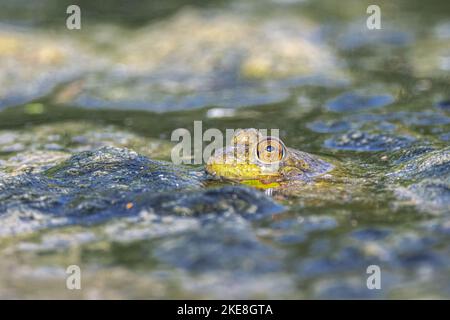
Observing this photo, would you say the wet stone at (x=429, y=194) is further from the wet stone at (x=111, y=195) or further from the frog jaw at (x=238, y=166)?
the frog jaw at (x=238, y=166)

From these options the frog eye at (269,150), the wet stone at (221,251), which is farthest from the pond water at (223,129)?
the frog eye at (269,150)

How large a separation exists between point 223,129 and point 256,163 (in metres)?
3.07

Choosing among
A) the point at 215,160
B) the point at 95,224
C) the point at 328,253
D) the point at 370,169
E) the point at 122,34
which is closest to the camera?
the point at 328,253

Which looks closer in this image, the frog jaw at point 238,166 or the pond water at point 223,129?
the pond water at point 223,129

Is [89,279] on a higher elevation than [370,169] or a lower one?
lower

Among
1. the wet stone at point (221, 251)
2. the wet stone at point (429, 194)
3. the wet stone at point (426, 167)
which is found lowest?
the wet stone at point (221, 251)

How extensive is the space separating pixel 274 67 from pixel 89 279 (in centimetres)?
772

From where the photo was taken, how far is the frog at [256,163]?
22.1 ft

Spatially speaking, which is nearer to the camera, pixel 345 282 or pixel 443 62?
pixel 345 282

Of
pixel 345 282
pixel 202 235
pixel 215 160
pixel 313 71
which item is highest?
pixel 313 71

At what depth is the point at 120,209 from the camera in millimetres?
6250

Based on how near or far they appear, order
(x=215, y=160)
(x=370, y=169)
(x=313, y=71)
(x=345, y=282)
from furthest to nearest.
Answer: (x=313, y=71)
(x=370, y=169)
(x=215, y=160)
(x=345, y=282)

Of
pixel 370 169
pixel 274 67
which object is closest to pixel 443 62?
pixel 274 67

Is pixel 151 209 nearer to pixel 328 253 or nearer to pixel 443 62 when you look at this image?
pixel 328 253
